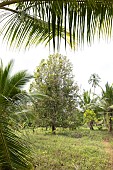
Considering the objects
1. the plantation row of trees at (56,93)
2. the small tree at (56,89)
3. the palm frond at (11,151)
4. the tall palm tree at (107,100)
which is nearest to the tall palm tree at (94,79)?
the tall palm tree at (107,100)

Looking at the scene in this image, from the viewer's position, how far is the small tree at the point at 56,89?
11.5m

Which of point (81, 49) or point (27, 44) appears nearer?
point (81, 49)

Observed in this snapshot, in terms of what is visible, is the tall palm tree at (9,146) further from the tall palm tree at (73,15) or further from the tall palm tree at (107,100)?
the tall palm tree at (107,100)

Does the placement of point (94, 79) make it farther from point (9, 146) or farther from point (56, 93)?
point (9, 146)

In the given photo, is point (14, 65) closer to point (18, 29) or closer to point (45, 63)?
point (18, 29)

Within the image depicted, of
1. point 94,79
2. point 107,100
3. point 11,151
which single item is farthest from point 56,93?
point 11,151

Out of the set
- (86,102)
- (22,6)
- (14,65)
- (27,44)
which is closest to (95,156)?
(14,65)

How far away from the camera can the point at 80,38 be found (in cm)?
98

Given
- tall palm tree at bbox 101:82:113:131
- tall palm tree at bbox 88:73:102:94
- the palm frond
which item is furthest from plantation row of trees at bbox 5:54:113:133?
the palm frond

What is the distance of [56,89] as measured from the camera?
11570 millimetres

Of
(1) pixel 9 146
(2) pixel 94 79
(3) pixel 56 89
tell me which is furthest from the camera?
(2) pixel 94 79

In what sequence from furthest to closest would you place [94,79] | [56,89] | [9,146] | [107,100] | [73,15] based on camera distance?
[94,79], [107,100], [56,89], [9,146], [73,15]

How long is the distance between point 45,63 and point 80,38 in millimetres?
10829

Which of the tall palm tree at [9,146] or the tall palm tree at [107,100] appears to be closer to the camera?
the tall palm tree at [9,146]
